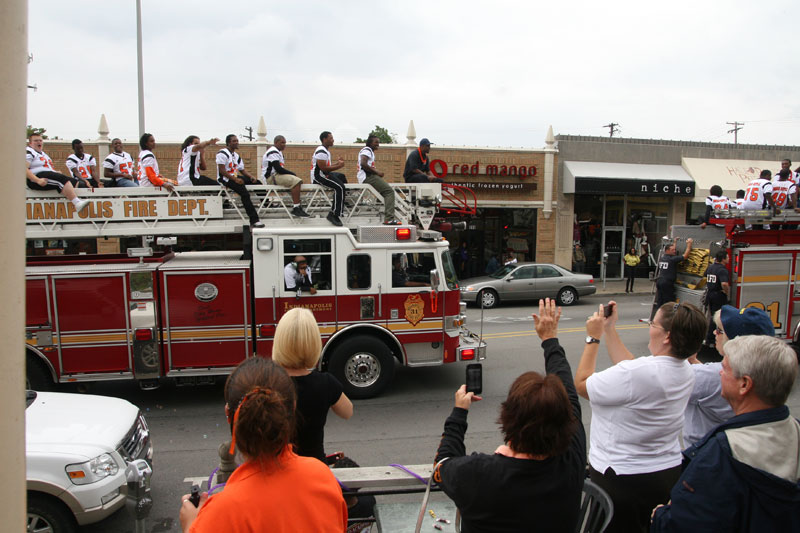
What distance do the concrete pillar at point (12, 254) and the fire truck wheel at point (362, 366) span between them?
6257 millimetres

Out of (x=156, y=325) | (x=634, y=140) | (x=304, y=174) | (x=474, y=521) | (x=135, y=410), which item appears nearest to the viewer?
(x=474, y=521)

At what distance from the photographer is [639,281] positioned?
24.4 metres

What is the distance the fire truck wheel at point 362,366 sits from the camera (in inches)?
318

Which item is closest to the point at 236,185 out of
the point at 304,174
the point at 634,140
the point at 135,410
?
the point at 135,410

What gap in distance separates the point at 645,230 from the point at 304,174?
48.3 feet

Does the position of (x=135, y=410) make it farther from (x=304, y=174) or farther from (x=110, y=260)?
(x=304, y=174)

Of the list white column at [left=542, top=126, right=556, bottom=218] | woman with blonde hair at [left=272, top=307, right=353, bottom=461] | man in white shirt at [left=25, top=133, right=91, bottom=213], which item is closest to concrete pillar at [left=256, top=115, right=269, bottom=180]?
white column at [left=542, top=126, right=556, bottom=218]

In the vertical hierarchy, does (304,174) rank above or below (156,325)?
above

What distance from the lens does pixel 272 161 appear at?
903 cm

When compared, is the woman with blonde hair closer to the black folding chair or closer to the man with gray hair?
the black folding chair

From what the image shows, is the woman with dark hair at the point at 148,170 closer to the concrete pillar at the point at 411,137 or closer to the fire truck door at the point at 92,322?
the fire truck door at the point at 92,322

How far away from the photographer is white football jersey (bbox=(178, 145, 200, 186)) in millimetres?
8914

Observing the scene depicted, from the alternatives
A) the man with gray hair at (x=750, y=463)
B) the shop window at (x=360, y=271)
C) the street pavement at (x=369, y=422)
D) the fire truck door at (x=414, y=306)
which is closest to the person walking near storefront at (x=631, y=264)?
the street pavement at (x=369, y=422)

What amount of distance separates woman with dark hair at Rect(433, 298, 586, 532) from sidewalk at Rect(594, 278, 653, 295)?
20.0m
